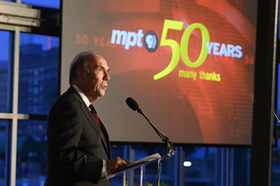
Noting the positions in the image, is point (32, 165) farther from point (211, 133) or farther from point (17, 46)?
point (211, 133)

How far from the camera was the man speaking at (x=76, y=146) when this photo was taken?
6.87 ft

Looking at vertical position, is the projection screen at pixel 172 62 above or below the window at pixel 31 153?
above

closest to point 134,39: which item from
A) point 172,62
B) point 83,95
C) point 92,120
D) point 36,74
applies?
point 172,62

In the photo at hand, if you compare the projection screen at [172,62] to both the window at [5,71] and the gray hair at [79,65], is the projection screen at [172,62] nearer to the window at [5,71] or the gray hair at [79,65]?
the window at [5,71]

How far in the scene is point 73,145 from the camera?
82.6 inches

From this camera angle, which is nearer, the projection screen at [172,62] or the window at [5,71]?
the projection screen at [172,62]

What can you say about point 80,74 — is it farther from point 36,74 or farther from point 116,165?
point 36,74

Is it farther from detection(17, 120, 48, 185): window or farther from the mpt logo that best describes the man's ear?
detection(17, 120, 48, 185): window

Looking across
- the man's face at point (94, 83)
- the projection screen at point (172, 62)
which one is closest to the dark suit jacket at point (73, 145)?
the man's face at point (94, 83)

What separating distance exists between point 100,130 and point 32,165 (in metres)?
2.68

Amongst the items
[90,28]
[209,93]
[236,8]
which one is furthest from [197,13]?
[90,28]

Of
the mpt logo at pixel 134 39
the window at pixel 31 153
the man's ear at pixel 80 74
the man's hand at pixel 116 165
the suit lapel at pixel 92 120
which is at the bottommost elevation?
the window at pixel 31 153

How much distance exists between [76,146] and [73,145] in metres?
0.03

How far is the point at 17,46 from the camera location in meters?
4.67
